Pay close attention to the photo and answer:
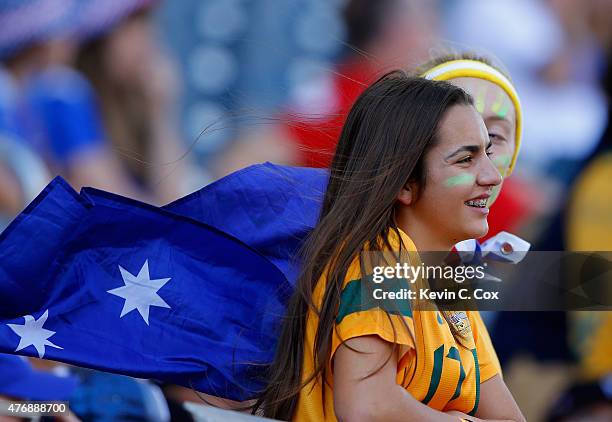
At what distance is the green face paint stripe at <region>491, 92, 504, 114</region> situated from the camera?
3.54 metres

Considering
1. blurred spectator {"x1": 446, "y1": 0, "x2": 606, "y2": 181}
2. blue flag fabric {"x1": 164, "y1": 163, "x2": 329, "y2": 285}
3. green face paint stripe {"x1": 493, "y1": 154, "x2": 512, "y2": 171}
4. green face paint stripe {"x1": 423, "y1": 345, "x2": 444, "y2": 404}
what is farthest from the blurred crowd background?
green face paint stripe {"x1": 423, "y1": 345, "x2": 444, "y2": 404}

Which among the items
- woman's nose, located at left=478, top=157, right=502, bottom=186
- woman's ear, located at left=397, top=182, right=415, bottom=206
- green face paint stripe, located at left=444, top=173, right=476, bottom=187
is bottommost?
woman's ear, located at left=397, top=182, right=415, bottom=206

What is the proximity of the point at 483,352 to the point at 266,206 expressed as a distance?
72 centimetres

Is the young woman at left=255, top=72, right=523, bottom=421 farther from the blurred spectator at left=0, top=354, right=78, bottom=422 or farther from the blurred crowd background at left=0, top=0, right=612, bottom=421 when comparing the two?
the blurred crowd background at left=0, top=0, right=612, bottom=421

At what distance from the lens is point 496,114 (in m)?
3.55

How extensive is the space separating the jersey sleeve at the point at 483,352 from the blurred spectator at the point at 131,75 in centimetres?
375

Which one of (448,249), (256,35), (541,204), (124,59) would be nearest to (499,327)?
(541,204)

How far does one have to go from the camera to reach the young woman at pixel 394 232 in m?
2.81

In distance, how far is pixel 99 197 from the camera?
3.16 m

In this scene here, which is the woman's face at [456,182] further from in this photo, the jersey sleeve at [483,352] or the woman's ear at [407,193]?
the jersey sleeve at [483,352]

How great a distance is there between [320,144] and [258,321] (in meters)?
0.57

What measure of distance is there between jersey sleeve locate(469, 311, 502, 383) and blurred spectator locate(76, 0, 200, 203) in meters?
3.75

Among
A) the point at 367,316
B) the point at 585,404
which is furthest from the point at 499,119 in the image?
the point at 585,404

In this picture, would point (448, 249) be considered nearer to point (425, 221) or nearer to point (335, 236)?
point (425, 221)
